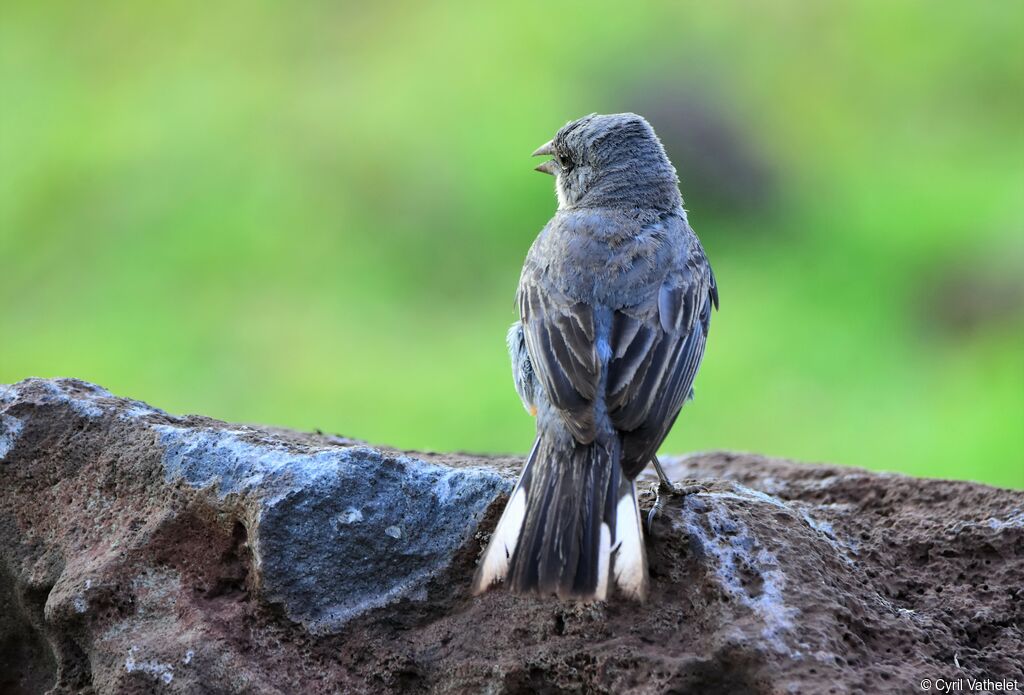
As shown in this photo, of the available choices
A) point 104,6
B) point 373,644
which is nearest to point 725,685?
point 373,644

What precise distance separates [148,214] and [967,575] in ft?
31.1

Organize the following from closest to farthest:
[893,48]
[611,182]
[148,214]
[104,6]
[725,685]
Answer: [725,685] < [611,182] < [148,214] < [893,48] < [104,6]

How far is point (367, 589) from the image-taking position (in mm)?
4371

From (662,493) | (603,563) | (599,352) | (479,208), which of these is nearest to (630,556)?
(603,563)

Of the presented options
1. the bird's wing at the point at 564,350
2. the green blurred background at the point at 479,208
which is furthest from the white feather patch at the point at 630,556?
the green blurred background at the point at 479,208

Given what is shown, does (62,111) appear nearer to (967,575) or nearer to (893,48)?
(893,48)

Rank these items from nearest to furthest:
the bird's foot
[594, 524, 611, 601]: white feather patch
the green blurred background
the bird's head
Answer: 1. [594, 524, 611, 601]: white feather patch
2. the bird's foot
3. the bird's head
4. the green blurred background

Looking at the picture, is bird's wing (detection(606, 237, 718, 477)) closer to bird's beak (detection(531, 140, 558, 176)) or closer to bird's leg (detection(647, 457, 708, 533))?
bird's leg (detection(647, 457, 708, 533))

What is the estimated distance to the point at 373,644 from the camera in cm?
426

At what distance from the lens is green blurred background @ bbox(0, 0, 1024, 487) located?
10.7 meters

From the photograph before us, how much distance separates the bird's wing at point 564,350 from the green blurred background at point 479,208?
4715mm

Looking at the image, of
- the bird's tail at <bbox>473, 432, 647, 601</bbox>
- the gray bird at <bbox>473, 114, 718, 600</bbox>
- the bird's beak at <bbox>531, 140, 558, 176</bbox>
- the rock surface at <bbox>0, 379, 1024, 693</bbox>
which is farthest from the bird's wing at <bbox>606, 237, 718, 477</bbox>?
the bird's beak at <bbox>531, 140, 558, 176</bbox>

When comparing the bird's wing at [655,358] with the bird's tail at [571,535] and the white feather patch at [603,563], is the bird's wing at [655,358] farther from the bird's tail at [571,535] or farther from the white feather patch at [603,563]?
the white feather patch at [603,563]

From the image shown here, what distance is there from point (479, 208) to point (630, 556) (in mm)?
8448
